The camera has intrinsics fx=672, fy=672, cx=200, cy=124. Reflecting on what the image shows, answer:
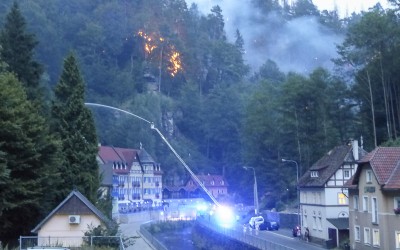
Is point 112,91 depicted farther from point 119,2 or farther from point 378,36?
point 378,36

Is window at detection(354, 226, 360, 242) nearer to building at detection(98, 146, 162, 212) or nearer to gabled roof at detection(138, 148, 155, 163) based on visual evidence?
building at detection(98, 146, 162, 212)

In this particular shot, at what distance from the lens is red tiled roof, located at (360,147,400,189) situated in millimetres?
40031

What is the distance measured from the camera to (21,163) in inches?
1346

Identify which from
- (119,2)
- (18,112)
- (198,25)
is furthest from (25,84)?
(198,25)

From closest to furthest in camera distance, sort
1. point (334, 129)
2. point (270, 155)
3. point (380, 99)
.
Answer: point (380, 99), point (334, 129), point (270, 155)

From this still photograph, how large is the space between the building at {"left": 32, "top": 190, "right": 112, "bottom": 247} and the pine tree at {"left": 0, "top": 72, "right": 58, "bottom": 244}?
138 cm

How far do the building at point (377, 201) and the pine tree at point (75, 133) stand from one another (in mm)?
17424

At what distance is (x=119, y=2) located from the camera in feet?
477

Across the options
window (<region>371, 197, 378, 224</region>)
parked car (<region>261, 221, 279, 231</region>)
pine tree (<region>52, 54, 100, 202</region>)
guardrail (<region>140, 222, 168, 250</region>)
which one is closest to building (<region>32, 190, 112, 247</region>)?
pine tree (<region>52, 54, 100, 202</region>)

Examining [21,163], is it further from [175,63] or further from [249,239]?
[175,63]

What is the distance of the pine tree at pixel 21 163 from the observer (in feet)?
108

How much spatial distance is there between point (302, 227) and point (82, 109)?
24.4m

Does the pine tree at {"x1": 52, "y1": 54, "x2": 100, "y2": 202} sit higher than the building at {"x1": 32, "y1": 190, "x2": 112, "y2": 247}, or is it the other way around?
the pine tree at {"x1": 52, "y1": 54, "x2": 100, "y2": 202}

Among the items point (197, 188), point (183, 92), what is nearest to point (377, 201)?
point (197, 188)
